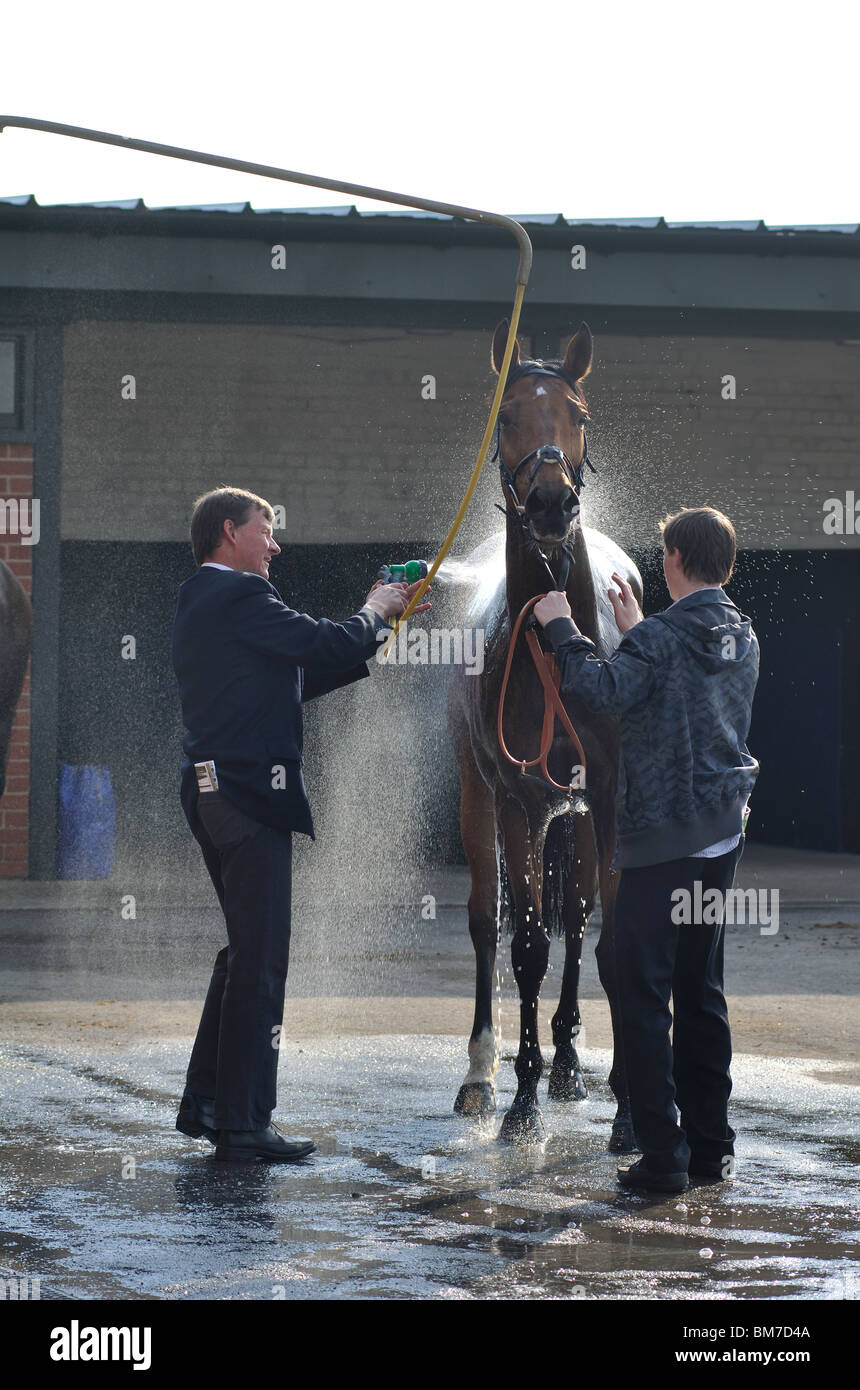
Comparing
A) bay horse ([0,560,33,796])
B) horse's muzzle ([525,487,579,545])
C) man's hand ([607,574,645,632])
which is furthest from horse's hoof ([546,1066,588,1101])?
bay horse ([0,560,33,796])

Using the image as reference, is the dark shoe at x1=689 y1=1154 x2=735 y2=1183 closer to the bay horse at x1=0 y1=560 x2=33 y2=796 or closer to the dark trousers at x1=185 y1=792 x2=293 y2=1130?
the dark trousers at x1=185 y1=792 x2=293 y2=1130

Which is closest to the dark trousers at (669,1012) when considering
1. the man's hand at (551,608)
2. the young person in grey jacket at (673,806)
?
the young person in grey jacket at (673,806)

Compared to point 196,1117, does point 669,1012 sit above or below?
above

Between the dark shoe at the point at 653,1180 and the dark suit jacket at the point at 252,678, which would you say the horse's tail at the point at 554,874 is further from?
the dark shoe at the point at 653,1180

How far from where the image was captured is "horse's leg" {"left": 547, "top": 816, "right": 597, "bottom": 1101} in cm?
664

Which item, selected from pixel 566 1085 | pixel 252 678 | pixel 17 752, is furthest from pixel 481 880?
pixel 17 752

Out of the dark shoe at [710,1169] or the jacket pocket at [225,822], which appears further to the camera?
the jacket pocket at [225,822]

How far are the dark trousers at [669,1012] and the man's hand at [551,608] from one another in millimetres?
815

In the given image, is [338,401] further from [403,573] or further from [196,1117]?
[196,1117]

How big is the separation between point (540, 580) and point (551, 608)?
603mm

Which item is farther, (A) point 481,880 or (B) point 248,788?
(A) point 481,880

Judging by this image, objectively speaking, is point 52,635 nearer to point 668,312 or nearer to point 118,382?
point 118,382

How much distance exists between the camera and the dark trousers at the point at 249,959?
17.8 feet

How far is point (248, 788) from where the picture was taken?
5.50 m
